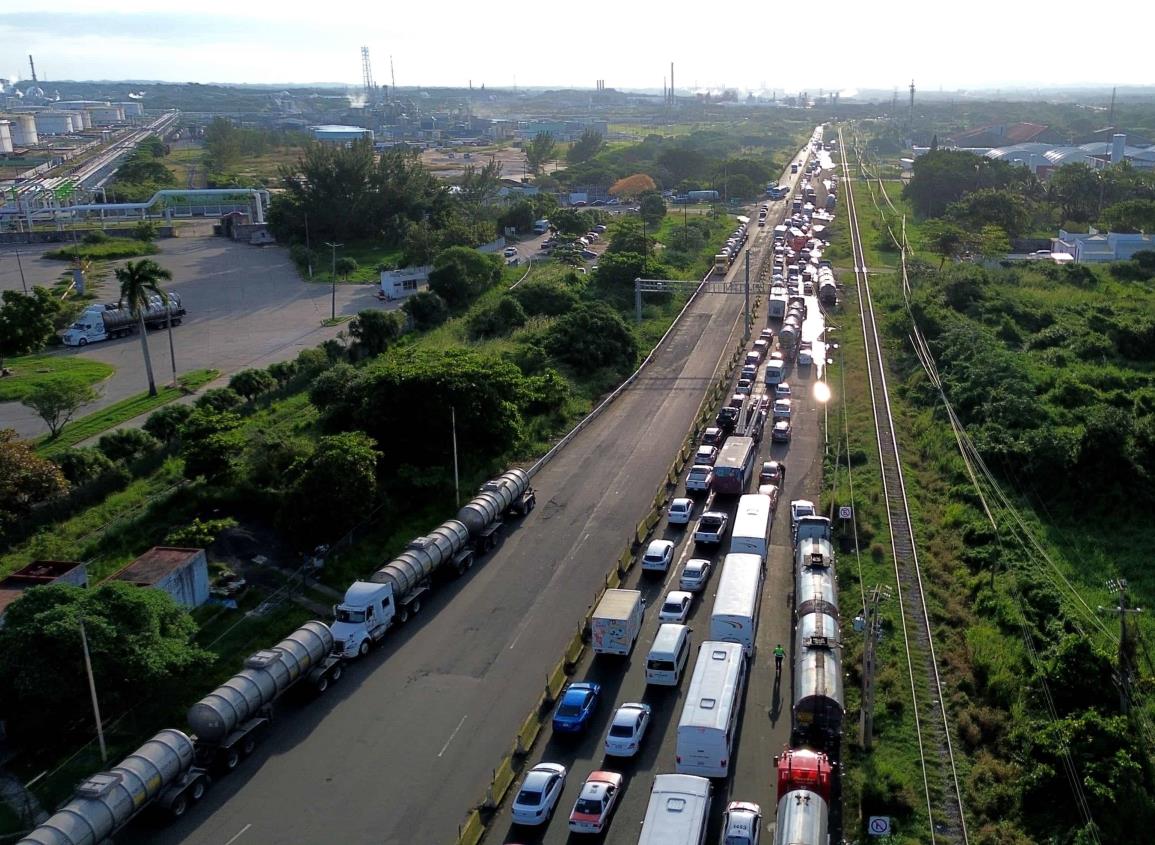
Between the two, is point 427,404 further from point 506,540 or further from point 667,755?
point 667,755

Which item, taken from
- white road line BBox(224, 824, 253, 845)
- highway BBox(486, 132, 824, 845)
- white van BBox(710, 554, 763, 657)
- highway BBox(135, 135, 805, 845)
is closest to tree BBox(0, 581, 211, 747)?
highway BBox(135, 135, 805, 845)

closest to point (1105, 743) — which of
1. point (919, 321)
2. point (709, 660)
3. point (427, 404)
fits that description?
point (709, 660)

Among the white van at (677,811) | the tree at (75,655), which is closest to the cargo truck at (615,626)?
the white van at (677,811)

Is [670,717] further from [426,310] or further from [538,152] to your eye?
[538,152]

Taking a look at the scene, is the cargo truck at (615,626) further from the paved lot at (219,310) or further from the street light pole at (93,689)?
the paved lot at (219,310)

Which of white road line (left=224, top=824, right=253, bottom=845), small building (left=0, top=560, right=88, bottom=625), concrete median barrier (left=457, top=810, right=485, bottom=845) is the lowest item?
white road line (left=224, top=824, right=253, bottom=845)

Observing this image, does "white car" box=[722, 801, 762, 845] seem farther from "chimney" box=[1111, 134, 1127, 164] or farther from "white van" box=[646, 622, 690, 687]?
"chimney" box=[1111, 134, 1127, 164]

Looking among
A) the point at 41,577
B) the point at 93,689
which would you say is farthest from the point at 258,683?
the point at 41,577

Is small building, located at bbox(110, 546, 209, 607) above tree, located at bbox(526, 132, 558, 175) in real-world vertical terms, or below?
below
